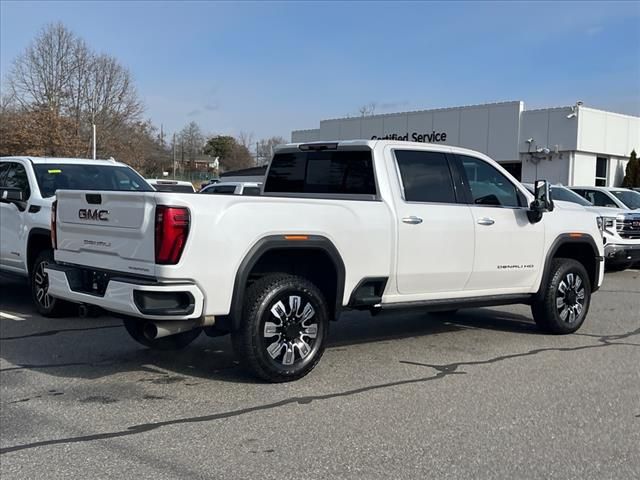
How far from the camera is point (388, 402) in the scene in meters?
5.50

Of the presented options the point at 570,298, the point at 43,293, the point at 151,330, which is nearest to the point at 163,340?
the point at 151,330

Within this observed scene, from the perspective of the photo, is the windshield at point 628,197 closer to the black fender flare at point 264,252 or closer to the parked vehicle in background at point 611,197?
the parked vehicle in background at point 611,197

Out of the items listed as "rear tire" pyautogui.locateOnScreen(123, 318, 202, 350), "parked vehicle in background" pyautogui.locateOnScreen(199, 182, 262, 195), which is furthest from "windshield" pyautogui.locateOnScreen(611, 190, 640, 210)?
"rear tire" pyautogui.locateOnScreen(123, 318, 202, 350)

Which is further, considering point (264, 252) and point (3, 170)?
point (3, 170)

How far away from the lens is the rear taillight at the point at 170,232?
516cm

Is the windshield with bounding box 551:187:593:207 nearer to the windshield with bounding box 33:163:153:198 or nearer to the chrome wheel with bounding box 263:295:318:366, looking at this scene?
the windshield with bounding box 33:163:153:198

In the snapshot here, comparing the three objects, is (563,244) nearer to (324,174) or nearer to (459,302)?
(459,302)

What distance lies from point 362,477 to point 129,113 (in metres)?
55.7

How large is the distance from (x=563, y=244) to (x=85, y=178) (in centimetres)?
608

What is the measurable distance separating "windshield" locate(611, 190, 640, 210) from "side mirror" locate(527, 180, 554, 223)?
30.4 ft

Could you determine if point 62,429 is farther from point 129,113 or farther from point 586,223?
Result: point 129,113

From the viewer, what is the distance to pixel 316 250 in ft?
19.8

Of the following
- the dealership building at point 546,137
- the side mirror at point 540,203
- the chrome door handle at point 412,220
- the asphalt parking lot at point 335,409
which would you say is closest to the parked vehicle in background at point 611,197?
the asphalt parking lot at point 335,409

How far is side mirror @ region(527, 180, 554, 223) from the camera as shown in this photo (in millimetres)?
7551
